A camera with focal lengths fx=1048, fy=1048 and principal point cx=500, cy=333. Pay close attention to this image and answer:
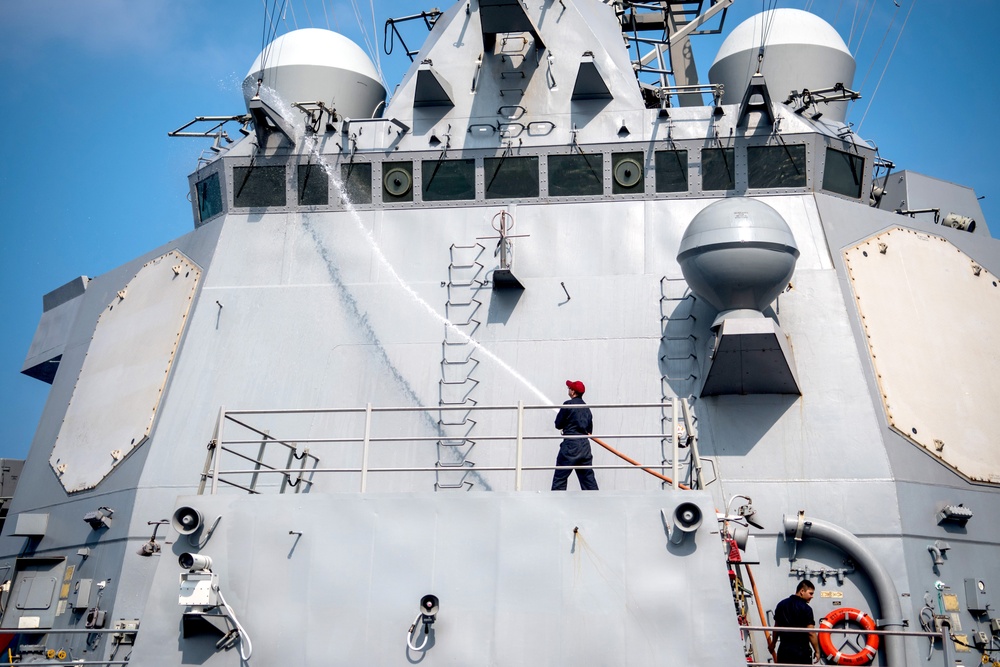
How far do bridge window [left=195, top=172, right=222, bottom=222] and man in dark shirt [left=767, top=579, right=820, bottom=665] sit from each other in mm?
7381

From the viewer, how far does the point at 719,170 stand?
10609 mm

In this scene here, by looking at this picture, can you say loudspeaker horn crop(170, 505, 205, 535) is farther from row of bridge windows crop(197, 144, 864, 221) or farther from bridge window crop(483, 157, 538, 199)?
bridge window crop(483, 157, 538, 199)

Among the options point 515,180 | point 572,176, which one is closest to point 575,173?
point 572,176

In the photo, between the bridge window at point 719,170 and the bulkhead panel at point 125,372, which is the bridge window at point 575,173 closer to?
the bridge window at point 719,170

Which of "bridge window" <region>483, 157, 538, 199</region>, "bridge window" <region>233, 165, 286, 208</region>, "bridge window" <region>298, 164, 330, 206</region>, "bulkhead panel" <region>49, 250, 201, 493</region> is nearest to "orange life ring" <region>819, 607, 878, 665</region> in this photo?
"bridge window" <region>483, 157, 538, 199</region>

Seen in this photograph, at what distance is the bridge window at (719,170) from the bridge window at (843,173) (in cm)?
96

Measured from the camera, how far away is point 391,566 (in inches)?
262

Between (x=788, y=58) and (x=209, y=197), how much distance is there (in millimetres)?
6792

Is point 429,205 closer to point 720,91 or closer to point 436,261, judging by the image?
point 436,261

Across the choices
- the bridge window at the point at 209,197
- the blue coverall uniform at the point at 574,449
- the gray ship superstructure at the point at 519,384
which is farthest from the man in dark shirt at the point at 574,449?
the bridge window at the point at 209,197

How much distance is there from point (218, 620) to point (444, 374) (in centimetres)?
364

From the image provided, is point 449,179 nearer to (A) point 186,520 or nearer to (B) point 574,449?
(B) point 574,449

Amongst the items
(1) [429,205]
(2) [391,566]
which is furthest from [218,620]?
(1) [429,205]

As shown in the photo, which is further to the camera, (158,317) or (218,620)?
(158,317)
